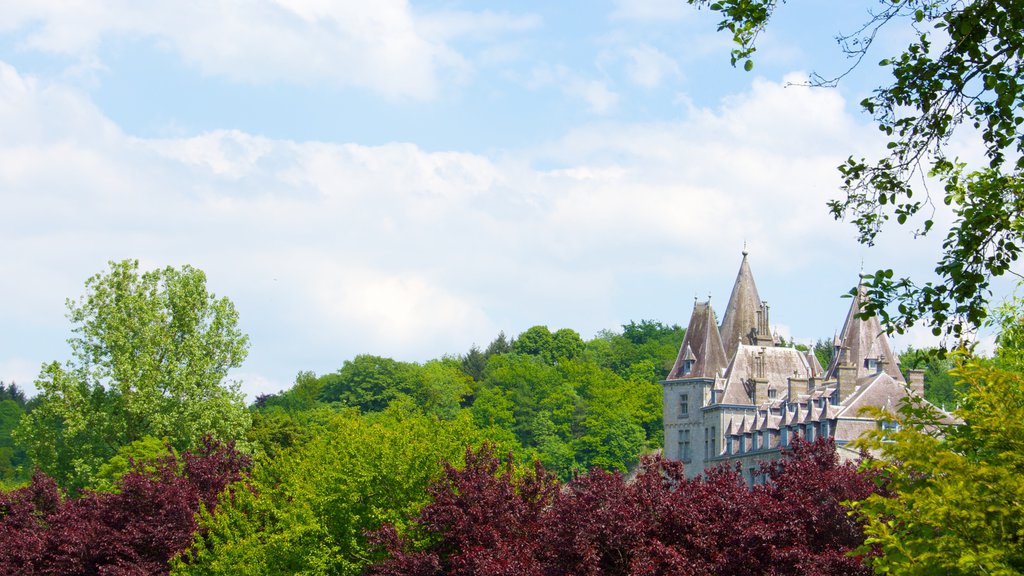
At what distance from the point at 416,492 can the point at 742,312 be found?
7065 cm

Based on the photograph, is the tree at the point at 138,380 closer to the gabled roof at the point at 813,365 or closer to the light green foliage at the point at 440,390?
the gabled roof at the point at 813,365

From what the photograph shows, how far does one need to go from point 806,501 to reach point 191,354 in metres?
39.9

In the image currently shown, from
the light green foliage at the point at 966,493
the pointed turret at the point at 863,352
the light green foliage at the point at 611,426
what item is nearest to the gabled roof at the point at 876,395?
the pointed turret at the point at 863,352

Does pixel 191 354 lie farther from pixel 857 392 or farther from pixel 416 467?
Answer: pixel 857 392

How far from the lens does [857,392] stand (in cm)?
7712

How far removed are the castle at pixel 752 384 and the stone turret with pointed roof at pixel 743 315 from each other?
0.08 metres

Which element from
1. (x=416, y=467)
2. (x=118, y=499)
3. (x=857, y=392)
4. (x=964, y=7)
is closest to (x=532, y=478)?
(x=416, y=467)

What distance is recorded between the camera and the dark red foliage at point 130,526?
3816cm

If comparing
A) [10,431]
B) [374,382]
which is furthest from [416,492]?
[10,431]

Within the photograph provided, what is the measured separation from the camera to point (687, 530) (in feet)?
78.8

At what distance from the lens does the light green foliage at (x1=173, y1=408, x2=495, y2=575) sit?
111 feet

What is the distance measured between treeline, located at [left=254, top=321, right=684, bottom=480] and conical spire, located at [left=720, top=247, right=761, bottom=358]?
27972 mm

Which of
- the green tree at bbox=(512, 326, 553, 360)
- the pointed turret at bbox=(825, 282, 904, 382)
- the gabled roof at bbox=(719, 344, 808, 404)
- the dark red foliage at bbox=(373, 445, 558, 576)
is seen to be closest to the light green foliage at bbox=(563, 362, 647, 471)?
the green tree at bbox=(512, 326, 553, 360)

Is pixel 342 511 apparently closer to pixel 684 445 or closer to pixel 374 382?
pixel 684 445
